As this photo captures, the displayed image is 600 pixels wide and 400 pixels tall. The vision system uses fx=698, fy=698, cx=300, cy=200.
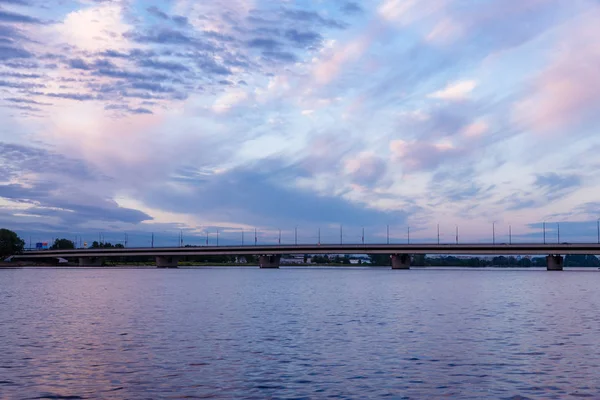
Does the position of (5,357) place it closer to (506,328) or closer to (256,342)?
(256,342)

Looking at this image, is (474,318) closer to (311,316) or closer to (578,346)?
(311,316)

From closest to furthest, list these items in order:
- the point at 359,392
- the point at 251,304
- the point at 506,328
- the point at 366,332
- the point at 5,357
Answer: the point at 359,392 < the point at 5,357 < the point at 366,332 < the point at 506,328 < the point at 251,304

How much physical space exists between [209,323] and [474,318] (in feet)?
67.8

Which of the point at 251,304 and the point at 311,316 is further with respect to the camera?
the point at 251,304

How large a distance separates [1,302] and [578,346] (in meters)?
59.0

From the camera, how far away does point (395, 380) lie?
2716 cm

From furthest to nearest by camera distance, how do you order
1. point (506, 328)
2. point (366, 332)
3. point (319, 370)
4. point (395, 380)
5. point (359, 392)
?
1. point (506, 328)
2. point (366, 332)
3. point (319, 370)
4. point (395, 380)
5. point (359, 392)

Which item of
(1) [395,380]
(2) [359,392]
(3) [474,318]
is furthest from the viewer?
(3) [474,318]

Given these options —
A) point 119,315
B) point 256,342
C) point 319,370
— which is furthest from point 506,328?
point 119,315

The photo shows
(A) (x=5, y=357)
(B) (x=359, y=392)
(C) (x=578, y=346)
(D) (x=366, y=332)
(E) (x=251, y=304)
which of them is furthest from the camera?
(E) (x=251, y=304)

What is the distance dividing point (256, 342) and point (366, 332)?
8516mm

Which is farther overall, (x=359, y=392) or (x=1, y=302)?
(x=1, y=302)

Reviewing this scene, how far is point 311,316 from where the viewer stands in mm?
56062

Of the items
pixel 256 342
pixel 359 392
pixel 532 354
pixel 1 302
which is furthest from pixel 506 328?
pixel 1 302
